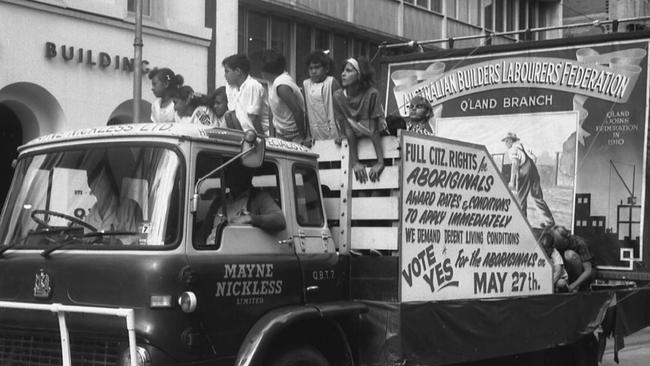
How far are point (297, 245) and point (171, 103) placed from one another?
284cm

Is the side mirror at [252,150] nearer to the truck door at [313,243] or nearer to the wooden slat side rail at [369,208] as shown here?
the truck door at [313,243]

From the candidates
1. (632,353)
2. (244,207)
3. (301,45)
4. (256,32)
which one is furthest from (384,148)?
(301,45)

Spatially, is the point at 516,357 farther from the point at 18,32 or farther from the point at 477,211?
the point at 18,32

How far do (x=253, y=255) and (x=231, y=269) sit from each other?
0.27 metres

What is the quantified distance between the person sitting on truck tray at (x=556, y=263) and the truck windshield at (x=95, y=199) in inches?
175

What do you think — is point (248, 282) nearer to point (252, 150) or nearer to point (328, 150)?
point (252, 150)

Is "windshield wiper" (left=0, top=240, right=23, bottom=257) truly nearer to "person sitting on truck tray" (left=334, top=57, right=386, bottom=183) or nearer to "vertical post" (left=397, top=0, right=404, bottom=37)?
"person sitting on truck tray" (left=334, top=57, right=386, bottom=183)

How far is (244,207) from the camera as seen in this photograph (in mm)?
6699

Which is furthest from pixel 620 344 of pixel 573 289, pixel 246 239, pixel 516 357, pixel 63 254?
pixel 63 254

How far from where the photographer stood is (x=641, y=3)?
125ft

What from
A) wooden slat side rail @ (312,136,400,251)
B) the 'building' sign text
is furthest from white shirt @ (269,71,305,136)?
the 'building' sign text

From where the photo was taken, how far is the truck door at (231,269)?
6.10m

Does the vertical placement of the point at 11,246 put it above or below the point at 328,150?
below

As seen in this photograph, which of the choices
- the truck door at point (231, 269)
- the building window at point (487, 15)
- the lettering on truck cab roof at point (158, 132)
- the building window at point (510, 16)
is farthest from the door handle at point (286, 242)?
the building window at point (510, 16)
